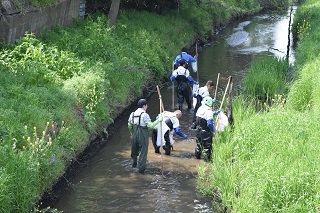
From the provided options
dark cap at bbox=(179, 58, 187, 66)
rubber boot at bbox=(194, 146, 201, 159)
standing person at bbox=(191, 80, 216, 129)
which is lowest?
rubber boot at bbox=(194, 146, 201, 159)

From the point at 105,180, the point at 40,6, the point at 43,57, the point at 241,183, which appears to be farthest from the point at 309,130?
Result: the point at 40,6

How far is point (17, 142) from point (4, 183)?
6.32 ft

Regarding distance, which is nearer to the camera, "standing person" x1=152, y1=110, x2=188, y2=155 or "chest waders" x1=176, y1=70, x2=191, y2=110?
"standing person" x1=152, y1=110, x2=188, y2=155

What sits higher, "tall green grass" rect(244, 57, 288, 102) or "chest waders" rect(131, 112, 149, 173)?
"tall green grass" rect(244, 57, 288, 102)

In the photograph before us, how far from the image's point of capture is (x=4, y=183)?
373 inches

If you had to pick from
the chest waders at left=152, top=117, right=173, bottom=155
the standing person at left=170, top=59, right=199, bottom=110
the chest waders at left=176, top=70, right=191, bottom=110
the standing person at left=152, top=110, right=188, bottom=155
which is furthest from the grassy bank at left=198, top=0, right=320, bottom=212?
the chest waders at left=176, top=70, right=191, bottom=110

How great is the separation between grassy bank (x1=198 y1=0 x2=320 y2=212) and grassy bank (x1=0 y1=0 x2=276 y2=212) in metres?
3.50

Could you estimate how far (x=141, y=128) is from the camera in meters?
12.6

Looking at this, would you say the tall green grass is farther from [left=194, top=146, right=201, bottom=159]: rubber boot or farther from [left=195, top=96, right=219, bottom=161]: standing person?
[left=195, top=96, right=219, bottom=161]: standing person

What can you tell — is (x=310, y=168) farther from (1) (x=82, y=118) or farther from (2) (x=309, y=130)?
(1) (x=82, y=118)

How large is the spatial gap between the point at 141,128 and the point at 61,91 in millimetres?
3030

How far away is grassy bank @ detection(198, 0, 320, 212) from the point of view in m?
9.16

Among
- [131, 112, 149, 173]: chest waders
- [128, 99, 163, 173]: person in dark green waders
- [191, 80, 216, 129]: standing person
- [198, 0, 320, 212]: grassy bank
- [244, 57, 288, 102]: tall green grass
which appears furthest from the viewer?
[244, 57, 288, 102]: tall green grass

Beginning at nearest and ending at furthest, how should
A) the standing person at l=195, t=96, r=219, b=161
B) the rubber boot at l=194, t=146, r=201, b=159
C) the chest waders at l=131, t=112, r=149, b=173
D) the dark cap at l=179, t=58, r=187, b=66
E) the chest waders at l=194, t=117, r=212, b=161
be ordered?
the chest waders at l=131, t=112, r=149, b=173
the standing person at l=195, t=96, r=219, b=161
the chest waders at l=194, t=117, r=212, b=161
the rubber boot at l=194, t=146, r=201, b=159
the dark cap at l=179, t=58, r=187, b=66
